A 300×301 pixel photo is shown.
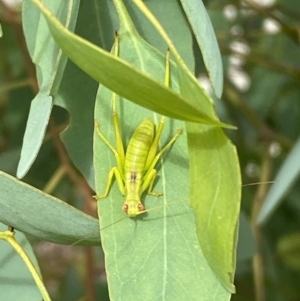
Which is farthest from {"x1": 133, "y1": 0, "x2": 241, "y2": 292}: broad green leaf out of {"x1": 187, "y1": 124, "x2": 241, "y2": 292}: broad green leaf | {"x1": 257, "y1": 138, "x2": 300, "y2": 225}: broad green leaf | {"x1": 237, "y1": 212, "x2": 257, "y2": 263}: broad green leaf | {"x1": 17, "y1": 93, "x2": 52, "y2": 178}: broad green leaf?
{"x1": 237, "y1": 212, "x2": 257, "y2": 263}: broad green leaf

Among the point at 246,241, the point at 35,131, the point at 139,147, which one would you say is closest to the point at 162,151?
the point at 139,147

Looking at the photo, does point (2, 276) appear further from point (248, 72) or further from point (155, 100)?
point (248, 72)

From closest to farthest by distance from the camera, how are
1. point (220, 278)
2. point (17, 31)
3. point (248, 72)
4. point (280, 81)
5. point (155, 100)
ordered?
point (155, 100) < point (220, 278) < point (17, 31) < point (280, 81) < point (248, 72)

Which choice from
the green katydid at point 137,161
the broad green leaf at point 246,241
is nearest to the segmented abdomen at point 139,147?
the green katydid at point 137,161

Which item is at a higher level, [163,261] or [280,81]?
[163,261]

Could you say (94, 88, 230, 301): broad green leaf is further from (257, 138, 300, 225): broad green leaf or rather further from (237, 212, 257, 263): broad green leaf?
(237, 212, 257, 263): broad green leaf

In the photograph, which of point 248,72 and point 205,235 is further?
point 248,72

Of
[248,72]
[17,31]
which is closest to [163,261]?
[17,31]
